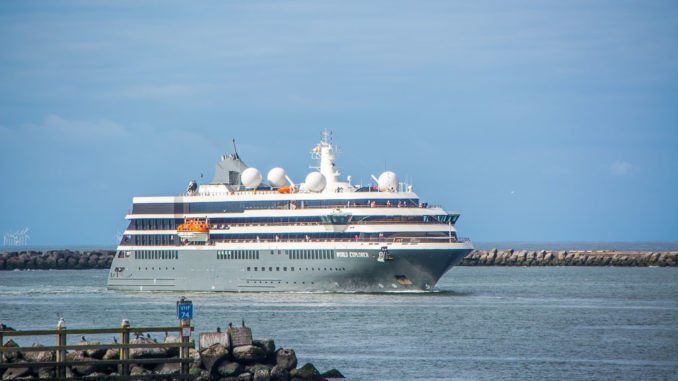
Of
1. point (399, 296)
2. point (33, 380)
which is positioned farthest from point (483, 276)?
point (33, 380)

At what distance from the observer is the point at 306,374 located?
3031 centimetres

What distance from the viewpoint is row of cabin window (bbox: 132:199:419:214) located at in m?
59.9

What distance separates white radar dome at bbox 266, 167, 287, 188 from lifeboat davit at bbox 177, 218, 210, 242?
5.72 meters

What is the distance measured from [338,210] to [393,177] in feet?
17.8

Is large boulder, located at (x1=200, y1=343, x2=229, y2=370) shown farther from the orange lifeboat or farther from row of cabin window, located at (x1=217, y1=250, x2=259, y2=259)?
the orange lifeboat

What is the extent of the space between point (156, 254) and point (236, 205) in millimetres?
7075

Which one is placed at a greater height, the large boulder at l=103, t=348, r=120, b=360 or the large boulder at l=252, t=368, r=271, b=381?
the large boulder at l=103, t=348, r=120, b=360

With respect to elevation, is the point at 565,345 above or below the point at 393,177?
below

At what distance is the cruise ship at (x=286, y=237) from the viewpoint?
58.5 metres

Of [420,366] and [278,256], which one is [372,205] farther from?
[420,366]

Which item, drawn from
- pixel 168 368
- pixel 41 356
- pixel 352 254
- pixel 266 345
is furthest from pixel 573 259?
pixel 41 356

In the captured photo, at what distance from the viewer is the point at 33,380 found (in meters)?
27.1

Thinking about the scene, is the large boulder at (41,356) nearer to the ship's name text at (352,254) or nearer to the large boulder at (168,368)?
the large boulder at (168,368)

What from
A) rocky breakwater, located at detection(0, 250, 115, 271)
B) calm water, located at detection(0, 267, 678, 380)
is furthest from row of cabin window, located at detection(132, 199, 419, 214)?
rocky breakwater, located at detection(0, 250, 115, 271)
